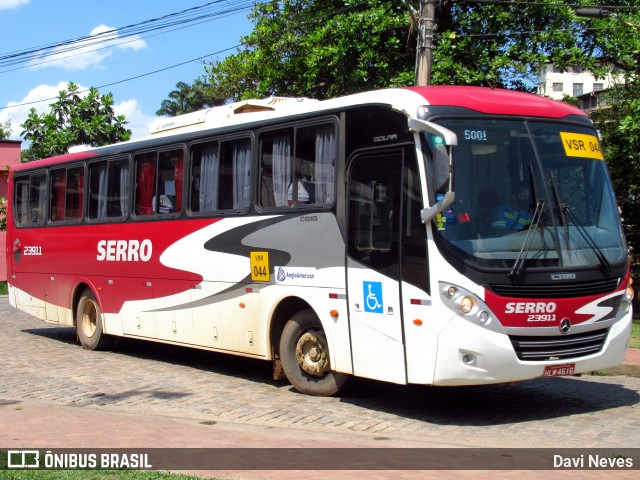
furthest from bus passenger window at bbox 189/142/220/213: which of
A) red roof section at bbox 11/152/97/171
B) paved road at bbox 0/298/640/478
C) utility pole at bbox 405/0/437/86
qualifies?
utility pole at bbox 405/0/437/86

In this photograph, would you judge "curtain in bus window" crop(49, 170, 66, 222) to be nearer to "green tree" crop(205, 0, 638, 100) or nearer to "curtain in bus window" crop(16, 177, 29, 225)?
"curtain in bus window" crop(16, 177, 29, 225)

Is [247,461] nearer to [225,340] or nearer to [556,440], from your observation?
[556,440]

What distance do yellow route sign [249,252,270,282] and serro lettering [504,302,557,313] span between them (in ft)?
11.3

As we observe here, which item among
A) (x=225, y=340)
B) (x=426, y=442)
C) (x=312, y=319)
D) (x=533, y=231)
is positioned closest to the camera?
(x=426, y=442)

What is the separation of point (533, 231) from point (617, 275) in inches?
46.9

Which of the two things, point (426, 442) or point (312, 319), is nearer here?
point (426, 442)

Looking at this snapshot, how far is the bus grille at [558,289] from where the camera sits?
810cm

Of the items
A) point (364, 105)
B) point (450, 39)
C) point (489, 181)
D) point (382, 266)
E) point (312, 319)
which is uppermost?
point (450, 39)

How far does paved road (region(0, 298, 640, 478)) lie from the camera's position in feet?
26.6

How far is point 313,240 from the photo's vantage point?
32.1ft

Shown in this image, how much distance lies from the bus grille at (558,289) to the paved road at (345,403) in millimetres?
1320

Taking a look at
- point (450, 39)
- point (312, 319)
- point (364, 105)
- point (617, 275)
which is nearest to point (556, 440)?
point (617, 275)

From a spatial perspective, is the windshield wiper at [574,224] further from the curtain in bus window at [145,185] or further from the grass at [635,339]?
the curtain in bus window at [145,185]

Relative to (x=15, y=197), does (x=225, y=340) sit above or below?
below
